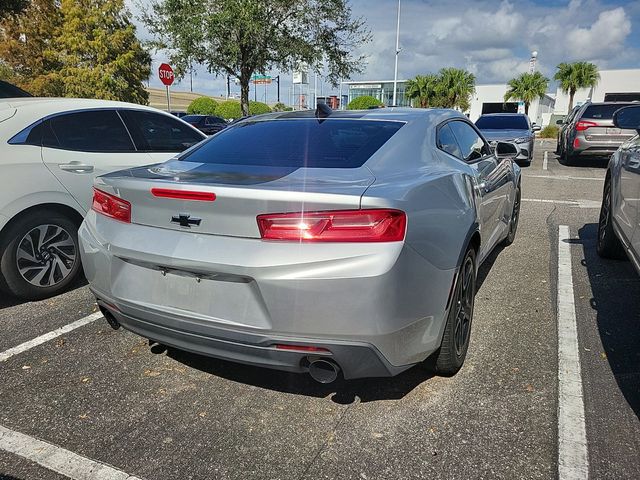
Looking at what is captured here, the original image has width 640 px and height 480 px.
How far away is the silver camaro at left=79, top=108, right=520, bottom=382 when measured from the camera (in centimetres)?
201

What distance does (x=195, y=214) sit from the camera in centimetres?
221

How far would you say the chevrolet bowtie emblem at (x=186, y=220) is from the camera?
2211mm

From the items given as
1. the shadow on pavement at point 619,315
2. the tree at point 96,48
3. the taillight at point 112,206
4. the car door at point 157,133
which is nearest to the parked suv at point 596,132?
the shadow on pavement at point 619,315

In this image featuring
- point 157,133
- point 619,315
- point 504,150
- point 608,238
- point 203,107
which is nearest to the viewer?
point 619,315

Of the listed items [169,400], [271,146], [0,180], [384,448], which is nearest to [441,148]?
[271,146]

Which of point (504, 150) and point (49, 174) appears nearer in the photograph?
point (49, 174)

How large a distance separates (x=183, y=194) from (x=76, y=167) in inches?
93.9

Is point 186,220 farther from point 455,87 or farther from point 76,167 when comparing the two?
point 455,87

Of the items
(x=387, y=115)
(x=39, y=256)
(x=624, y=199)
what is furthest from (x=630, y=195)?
(x=39, y=256)

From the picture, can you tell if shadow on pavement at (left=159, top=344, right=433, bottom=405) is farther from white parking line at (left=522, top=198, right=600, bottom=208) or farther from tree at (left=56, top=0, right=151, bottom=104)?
tree at (left=56, top=0, right=151, bottom=104)

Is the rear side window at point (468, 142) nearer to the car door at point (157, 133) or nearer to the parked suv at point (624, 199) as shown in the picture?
the parked suv at point (624, 199)

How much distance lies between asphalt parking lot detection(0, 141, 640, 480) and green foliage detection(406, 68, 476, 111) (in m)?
48.6

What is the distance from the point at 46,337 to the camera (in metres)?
3.35

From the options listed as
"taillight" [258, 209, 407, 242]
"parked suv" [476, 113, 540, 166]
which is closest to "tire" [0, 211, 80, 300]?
"taillight" [258, 209, 407, 242]
